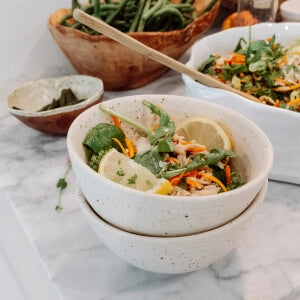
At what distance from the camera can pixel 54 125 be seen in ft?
2.80

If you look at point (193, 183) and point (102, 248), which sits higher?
point (193, 183)

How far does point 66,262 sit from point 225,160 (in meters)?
0.26

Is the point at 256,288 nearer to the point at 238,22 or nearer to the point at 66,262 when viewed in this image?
the point at 66,262

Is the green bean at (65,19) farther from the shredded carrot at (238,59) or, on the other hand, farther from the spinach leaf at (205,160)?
the spinach leaf at (205,160)

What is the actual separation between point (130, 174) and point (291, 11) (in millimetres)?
869

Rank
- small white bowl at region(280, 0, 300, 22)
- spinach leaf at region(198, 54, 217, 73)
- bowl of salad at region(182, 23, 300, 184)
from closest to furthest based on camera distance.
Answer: bowl of salad at region(182, 23, 300, 184)
spinach leaf at region(198, 54, 217, 73)
small white bowl at region(280, 0, 300, 22)

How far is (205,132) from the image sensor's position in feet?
2.04

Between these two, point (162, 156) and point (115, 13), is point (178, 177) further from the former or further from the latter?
point (115, 13)

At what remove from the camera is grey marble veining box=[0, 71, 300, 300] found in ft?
1.85

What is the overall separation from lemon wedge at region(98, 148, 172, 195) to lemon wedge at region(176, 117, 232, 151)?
0.12 metres

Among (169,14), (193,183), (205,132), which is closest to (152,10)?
(169,14)

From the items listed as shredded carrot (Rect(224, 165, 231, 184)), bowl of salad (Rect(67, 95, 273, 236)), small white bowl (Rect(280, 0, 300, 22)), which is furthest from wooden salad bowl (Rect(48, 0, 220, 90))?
shredded carrot (Rect(224, 165, 231, 184))

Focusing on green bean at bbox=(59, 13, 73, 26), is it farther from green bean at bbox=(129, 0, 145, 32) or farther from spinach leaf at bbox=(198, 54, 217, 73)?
spinach leaf at bbox=(198, 54, 217, 73)

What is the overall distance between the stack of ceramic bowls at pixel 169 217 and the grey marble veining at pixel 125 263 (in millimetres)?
57
